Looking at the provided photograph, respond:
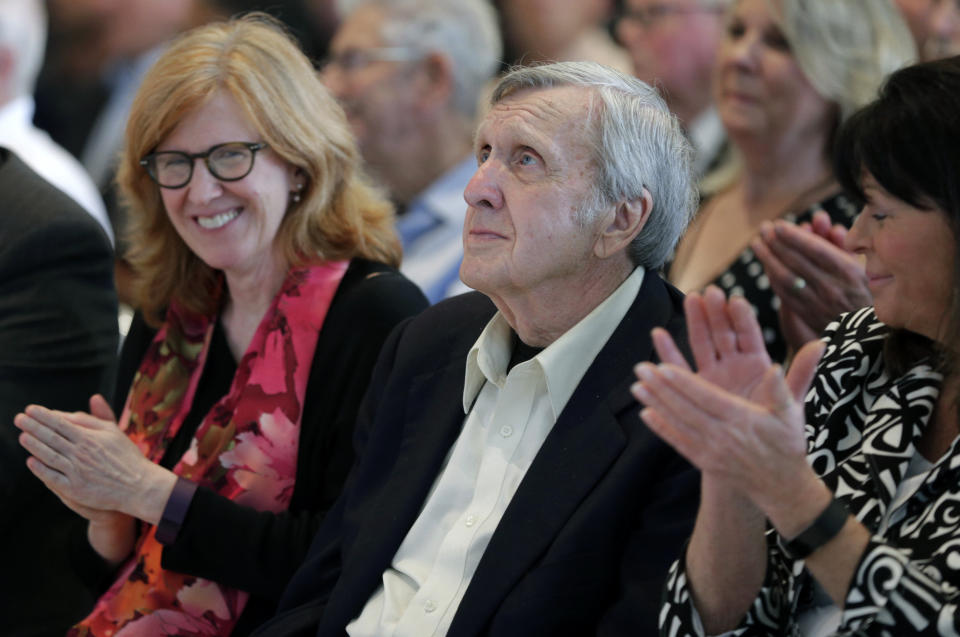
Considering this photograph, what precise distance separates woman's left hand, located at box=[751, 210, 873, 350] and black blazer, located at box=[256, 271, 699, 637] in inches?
20.8

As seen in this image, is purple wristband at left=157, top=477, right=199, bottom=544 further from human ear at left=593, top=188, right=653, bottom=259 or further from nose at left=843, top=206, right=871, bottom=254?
nose at left=843, top=206, right=871, bottom=254

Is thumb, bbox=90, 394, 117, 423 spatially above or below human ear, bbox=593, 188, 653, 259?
below

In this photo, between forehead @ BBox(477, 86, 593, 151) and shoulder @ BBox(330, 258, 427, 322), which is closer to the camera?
forehead @ BBox(477, 86, 593, 151)

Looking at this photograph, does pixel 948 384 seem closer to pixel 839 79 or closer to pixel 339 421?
pixel 339 421

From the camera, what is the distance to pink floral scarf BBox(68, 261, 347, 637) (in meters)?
2.31

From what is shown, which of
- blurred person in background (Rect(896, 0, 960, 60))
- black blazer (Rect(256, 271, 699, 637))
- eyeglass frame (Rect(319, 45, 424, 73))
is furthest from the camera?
eyeglass frame (Rect(319, 45, 424, 73))

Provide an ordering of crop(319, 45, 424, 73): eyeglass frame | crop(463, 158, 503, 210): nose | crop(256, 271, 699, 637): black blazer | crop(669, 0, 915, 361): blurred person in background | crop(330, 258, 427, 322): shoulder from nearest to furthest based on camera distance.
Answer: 1. crop(256, 271, 699, 637): black blazer
2. crop(463, 158, 503, 210): nose
3. crop(330, 258, 427, 322): shoulder
4. crop(669, 0, 915, 361): blurred person in background
5. crop(319, 45, 424, 73): eyeglass frame

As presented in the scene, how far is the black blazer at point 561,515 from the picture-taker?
1.77 m

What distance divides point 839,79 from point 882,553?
194cm

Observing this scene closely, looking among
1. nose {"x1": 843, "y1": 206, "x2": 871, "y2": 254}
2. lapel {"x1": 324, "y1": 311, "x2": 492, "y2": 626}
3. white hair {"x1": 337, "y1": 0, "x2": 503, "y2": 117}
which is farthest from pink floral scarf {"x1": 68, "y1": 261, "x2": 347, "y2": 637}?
white hair {"x1": 337, "y1": 0, "x2": 503, "y2": 117}

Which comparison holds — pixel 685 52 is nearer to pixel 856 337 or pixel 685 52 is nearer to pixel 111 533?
pixel 856 337

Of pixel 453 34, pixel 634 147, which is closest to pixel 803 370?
pixel 634 147

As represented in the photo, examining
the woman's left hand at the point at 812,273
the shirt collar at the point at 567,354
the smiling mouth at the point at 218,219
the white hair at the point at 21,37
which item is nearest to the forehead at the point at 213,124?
the smiling mouth at the point at 218,219

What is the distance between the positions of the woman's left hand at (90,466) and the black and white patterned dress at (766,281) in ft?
4.71
